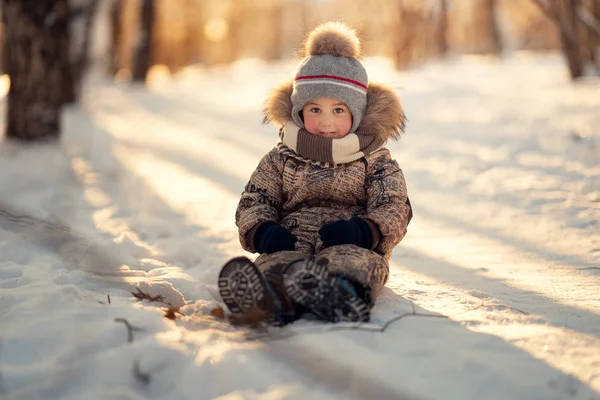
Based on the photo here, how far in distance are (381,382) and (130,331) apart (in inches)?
33.1

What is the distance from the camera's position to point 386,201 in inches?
93.9

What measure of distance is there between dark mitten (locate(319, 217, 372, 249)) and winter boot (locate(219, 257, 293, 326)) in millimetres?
299

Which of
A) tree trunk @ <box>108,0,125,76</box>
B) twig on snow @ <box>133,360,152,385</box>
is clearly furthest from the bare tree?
tree trunk @ <box>108,0,125,76</box>

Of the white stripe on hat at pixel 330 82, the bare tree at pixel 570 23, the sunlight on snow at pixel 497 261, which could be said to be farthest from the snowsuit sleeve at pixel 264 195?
the bare tree at pixel 570 23

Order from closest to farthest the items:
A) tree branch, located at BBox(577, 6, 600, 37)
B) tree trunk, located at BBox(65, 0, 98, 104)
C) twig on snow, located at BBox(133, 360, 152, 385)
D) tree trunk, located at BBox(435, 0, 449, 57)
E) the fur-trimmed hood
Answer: twig on snow, located at BBox(133, 360, 152, 385)
the fur-trimmed hood
tree trunk, located at BBox(65, 0, 98, 104)
tree branch, located at BBox(577, 6, 600, 37)
tree trunk, located at BBox(435, 0, 449, 57)

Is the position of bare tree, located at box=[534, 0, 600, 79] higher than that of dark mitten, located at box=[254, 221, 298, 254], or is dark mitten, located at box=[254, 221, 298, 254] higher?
bare tree, located at box=[534, 0, 600, 79]

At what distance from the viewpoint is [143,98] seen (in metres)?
10.8

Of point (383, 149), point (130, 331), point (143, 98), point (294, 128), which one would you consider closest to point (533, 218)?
point (383, 149)

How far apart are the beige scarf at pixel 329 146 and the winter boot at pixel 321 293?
1.76ft

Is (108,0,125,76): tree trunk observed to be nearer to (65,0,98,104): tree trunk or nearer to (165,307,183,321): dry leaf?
(65,0,98,104): tree trunk

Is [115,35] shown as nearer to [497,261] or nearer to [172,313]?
[497,261]

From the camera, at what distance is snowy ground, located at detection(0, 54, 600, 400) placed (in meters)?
1.74

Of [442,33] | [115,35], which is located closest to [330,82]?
[442,33]

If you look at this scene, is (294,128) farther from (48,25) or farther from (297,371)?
(48,25)
